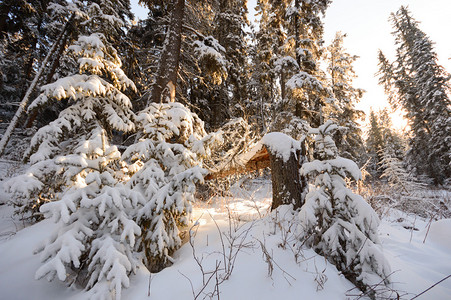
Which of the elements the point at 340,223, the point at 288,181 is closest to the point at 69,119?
the point at 288,181

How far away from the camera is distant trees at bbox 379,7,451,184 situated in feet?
61.0

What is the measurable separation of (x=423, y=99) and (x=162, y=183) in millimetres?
27931

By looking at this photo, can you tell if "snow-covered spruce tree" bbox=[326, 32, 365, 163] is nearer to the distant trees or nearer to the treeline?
the treeline

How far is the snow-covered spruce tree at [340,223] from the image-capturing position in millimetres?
2305

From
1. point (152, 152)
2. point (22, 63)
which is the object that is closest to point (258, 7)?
point (152, 152)

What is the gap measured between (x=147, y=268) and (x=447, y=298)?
3649mm

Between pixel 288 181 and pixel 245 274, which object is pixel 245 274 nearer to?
pixel 245 274

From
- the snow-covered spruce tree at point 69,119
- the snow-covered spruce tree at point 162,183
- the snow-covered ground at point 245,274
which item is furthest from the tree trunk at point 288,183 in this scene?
the snow-covered spruce tree at point 69,119

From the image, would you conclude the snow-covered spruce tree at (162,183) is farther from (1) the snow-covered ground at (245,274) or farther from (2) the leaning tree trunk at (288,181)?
(2) the leaning tree trunk at (288,181)

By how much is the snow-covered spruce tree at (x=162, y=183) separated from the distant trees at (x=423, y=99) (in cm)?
2408

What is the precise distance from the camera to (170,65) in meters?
5.95

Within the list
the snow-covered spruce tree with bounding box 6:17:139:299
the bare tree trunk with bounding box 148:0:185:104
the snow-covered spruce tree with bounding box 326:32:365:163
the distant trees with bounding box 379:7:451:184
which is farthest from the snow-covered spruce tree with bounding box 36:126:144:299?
the distant trees with bounding box 379:7:451:184

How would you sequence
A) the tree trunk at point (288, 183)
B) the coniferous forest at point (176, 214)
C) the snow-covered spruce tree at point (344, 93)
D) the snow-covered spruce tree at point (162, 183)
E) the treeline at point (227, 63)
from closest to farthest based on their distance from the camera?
the coniferous forest at point (176, 214) < the snow-covered spruce tree at point (162, 183) < the tree trunk at point (288, 183) < the treeline at point (227, 63) < the snow-covered spruce tree at point (344, 93)

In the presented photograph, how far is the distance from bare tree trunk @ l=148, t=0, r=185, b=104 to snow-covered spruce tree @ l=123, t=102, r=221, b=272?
1.79 metres
